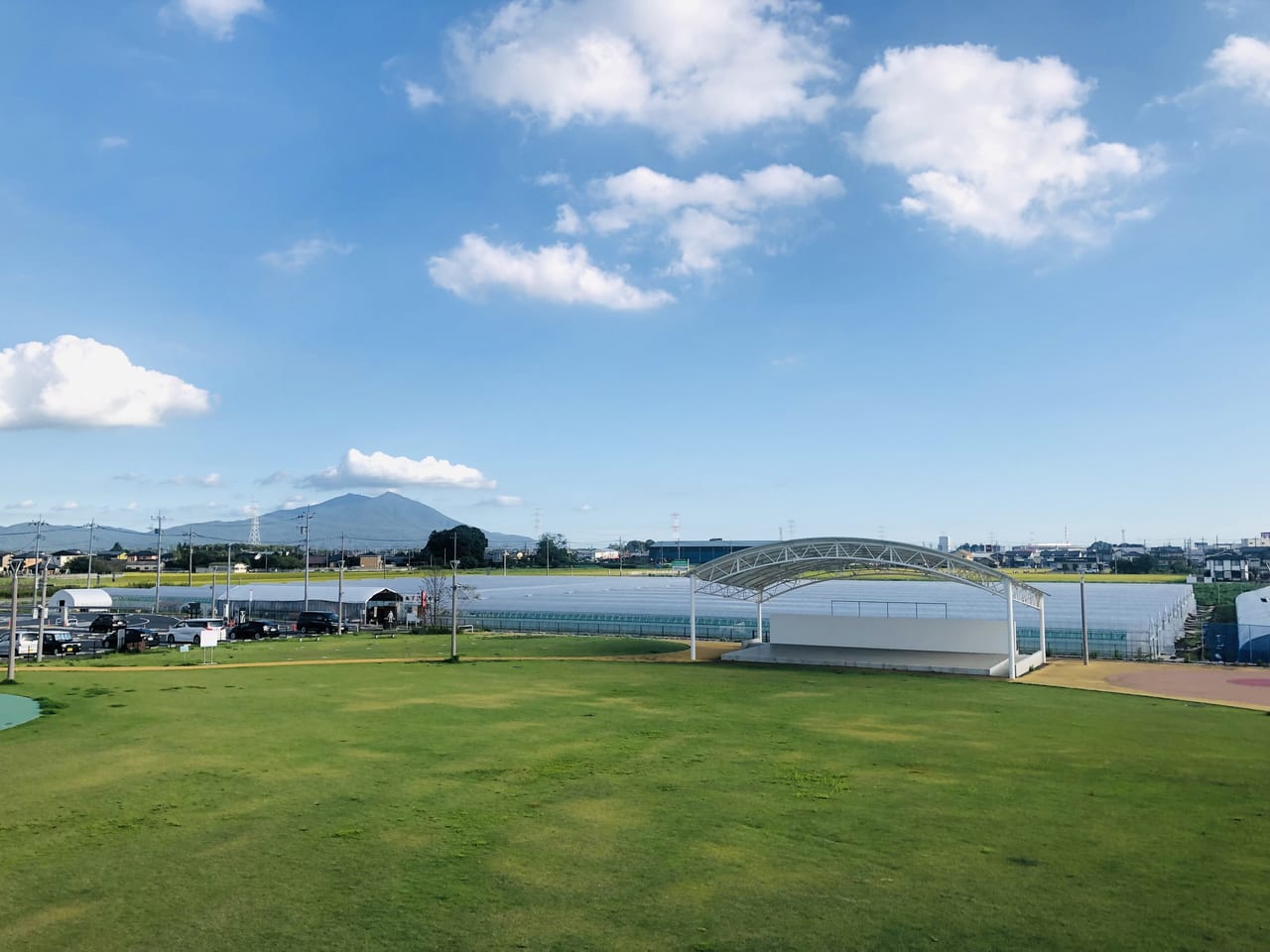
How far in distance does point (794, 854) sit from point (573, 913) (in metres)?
2.93

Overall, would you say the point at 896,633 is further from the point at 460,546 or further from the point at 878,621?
the point at 460,546

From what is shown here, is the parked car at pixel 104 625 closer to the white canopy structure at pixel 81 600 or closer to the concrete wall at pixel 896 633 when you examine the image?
the white canopy structure at pixel 81 600

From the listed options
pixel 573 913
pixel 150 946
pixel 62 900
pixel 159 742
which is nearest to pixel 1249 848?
pixel 573 913

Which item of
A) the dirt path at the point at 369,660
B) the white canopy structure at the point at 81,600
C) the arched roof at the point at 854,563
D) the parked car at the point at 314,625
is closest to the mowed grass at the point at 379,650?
the dirt path at the point at 369,660

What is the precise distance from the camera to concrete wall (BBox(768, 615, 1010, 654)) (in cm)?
3105

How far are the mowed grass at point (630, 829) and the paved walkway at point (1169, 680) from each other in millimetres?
4859

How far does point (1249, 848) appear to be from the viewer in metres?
9.79

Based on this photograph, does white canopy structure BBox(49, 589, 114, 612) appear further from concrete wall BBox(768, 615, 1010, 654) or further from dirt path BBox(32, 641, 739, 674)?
concrete wall BBox(768, 615, 1010, 654)

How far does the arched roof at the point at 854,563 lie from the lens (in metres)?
28.0

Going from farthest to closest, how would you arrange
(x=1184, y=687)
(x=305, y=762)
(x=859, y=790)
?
1. (x=1184, y=687)
2. (x=305, y=762)
3. (x=859, y=790)

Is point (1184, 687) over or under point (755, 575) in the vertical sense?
under

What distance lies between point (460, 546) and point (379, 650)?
92.5 metres

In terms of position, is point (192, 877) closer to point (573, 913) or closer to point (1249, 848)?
point (573, 913)

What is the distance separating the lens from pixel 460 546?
419 feet
